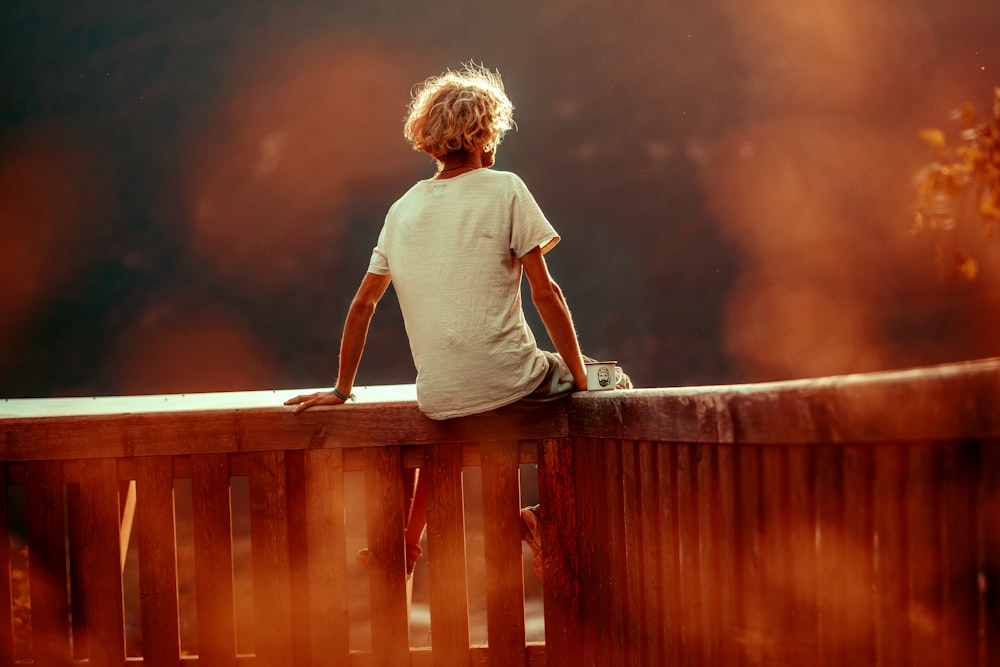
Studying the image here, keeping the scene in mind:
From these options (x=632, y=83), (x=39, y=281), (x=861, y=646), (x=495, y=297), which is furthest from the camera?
(x=632, y=83)

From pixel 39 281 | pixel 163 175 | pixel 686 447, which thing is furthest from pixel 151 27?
pixel 686 447

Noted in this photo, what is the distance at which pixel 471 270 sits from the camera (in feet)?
7.82

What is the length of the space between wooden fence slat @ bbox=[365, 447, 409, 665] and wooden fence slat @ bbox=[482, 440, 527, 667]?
0.72 feet

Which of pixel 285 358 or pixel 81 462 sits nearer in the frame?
pixel 81 462

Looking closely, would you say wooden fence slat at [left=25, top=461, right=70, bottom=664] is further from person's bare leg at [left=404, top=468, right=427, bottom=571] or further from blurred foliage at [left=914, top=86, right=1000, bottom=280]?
blurred foliage at [left=914, top=86, right=1000, bottom=280]

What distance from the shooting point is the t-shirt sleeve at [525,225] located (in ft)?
7.77

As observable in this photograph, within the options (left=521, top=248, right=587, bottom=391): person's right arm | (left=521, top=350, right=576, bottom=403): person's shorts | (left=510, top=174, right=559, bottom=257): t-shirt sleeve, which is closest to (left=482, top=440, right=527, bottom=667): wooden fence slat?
(left=521, top=350, right=576, bottom=403): person's shorts

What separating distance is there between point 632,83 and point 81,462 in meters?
6.15

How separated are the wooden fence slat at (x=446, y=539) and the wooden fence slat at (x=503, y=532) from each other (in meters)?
0.07

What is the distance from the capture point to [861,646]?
4.85 feet

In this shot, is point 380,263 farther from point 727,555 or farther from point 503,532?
point 727,555

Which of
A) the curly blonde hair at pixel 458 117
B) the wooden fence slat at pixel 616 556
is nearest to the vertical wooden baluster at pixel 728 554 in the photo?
the wooden fence slat at pixel 616 556

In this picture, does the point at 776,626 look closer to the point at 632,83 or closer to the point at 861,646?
the point at 861,646

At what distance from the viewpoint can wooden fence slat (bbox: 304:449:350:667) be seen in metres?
2.44
